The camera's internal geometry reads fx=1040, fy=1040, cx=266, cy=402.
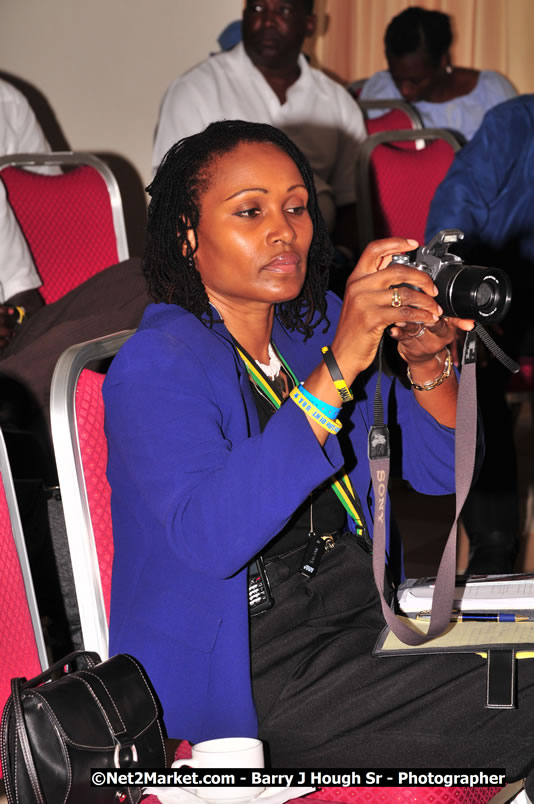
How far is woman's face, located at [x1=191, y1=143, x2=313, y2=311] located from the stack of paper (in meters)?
0.43

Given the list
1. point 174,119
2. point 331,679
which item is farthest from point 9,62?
point 331,679

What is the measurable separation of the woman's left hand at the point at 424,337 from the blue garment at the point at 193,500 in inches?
7.9

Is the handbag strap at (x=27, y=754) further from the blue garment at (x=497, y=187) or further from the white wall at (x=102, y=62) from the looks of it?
the white wall at (x=102, y=62)

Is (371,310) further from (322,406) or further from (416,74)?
(416,74)

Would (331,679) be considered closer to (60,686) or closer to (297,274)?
(60,686)

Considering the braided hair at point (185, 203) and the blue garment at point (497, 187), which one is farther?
the blue garment at point (497, 187)

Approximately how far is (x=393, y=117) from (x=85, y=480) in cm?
321

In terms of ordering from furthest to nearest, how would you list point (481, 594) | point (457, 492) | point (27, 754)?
point (481, 594) < point (457, 492) < point (27, 754)

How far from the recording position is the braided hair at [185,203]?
1.38 m

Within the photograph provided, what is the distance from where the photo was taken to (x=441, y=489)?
1568 mm

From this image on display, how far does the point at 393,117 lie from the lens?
423 centimetres

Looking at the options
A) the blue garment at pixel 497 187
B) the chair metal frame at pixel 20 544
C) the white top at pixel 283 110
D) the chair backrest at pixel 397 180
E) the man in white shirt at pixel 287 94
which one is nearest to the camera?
the chair metal frame at pixel 20 544

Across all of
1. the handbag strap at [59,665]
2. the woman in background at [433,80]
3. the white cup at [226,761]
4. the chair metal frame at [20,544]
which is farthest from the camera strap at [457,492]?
the woman in background at [433,80]

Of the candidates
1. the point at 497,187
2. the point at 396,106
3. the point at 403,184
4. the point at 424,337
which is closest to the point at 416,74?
the point at 396,106
